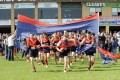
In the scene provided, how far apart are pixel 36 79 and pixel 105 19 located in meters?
57.2

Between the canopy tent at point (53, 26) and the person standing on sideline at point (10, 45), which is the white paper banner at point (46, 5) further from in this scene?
the canopy tent at point (53, 26)

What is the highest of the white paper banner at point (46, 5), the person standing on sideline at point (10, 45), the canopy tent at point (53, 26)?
the white paper banner at point (46, 5)

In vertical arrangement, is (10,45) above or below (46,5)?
below

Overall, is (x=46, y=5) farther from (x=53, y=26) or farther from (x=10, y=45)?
(x=53, y=26)

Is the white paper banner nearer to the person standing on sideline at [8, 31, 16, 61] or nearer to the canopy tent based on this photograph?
the person standing on sideline at [8, 31, 16, 61]

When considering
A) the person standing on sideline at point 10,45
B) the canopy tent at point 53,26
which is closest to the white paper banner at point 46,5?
the person standing on sideline at point 10,45

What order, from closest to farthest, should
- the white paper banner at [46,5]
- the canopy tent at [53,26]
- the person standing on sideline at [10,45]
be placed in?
the canopy tent at [53,26] < the person standing on sideline at [10,45] < the white paper banner at [46,5]

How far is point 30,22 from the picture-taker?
25422mm

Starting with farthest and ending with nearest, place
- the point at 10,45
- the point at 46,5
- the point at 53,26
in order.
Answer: the point at 46,5, the point at 10,45, the point at 53,26

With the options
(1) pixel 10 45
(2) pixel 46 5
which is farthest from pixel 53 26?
(2) pixel 46 5

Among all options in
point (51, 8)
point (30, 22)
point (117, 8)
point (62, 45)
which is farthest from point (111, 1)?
point (62, 45)

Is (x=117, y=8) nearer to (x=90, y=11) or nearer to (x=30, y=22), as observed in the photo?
(x=90, y=11)

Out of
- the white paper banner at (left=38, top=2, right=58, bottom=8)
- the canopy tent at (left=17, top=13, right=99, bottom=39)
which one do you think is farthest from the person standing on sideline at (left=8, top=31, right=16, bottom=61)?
the white paper banner at (left=38, top=2, right=58, bottom=8)

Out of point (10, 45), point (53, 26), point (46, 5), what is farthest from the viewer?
point (46, 5)
